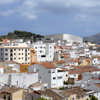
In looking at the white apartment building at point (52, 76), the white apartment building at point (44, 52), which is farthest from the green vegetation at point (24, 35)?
the white apartment building at point (52, 76)

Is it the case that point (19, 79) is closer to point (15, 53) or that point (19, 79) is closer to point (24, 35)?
point (15, 53)

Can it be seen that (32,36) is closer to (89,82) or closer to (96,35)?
(96,35)

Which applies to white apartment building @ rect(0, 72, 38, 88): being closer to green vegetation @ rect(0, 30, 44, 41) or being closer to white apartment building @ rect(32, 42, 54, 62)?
white apartment building @ rect(32, 42, 54, 62)

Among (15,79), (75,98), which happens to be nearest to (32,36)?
(15,79)

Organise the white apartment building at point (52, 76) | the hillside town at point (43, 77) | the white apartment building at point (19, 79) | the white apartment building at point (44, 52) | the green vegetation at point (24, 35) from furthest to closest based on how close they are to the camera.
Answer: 1. the green vegetation at point (24, 35)
2. the white apartment building at point (44, 52)
3. the white apartment building at point (52, 76)
4. the white apartment building at point (19, 79)
5. the hillside town at point (43, 77)

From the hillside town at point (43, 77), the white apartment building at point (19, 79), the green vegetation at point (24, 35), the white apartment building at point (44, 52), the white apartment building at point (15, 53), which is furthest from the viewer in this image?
the green vegetation at point (24, 35)

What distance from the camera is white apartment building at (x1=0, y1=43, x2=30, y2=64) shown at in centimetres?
5169

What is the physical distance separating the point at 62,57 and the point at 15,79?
1265 inches

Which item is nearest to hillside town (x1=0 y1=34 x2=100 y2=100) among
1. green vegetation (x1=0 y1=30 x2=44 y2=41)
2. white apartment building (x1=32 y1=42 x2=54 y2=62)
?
white apartment building (x1=32 y1=42 x2=54 y2=62)

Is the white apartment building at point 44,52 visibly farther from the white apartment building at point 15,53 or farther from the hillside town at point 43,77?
the white apartment building at point 15,53

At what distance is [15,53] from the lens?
52688 millimetres

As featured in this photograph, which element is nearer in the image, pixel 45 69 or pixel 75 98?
pixel 75 98

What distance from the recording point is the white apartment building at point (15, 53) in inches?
2035

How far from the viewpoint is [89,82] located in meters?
28.9
